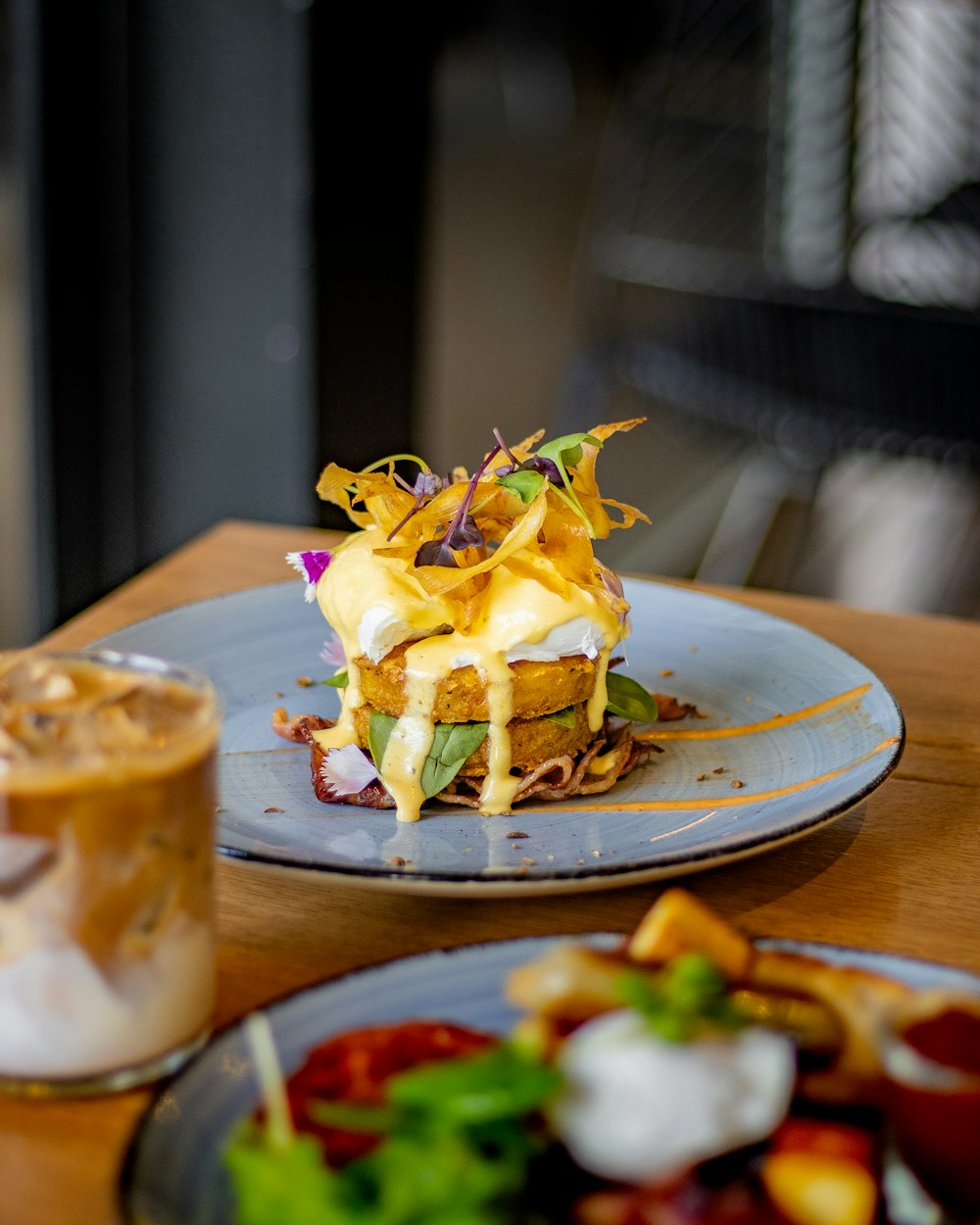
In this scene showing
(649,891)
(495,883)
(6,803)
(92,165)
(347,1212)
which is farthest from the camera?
(92,165)

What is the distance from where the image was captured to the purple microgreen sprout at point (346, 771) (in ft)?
3.21

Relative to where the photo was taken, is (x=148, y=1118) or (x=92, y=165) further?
(x=92, y=165)

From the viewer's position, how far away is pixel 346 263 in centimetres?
286

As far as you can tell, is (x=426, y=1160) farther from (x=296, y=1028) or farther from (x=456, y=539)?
(x=456, y=539)

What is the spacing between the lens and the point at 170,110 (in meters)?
2.68

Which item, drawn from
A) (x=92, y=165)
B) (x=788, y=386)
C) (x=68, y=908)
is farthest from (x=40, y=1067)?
(x=92, y=165)

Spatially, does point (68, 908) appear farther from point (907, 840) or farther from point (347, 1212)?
point (907, 840)

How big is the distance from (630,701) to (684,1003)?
1.91 feet

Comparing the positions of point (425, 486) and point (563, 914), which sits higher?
point (425, 486)

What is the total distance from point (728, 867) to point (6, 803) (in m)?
0.50

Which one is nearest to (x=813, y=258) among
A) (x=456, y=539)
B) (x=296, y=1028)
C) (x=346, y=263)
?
(x=346, y=263)

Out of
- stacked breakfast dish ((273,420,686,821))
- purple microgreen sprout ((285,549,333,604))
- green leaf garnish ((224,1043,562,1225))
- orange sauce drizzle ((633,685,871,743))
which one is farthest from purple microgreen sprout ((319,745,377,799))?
green leaf garnish ((224,1043,562,1225))

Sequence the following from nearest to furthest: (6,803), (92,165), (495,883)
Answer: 1. (6,803)
2. (495,883)
3. (92,165)

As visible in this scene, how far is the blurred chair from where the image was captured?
2.40 meters
